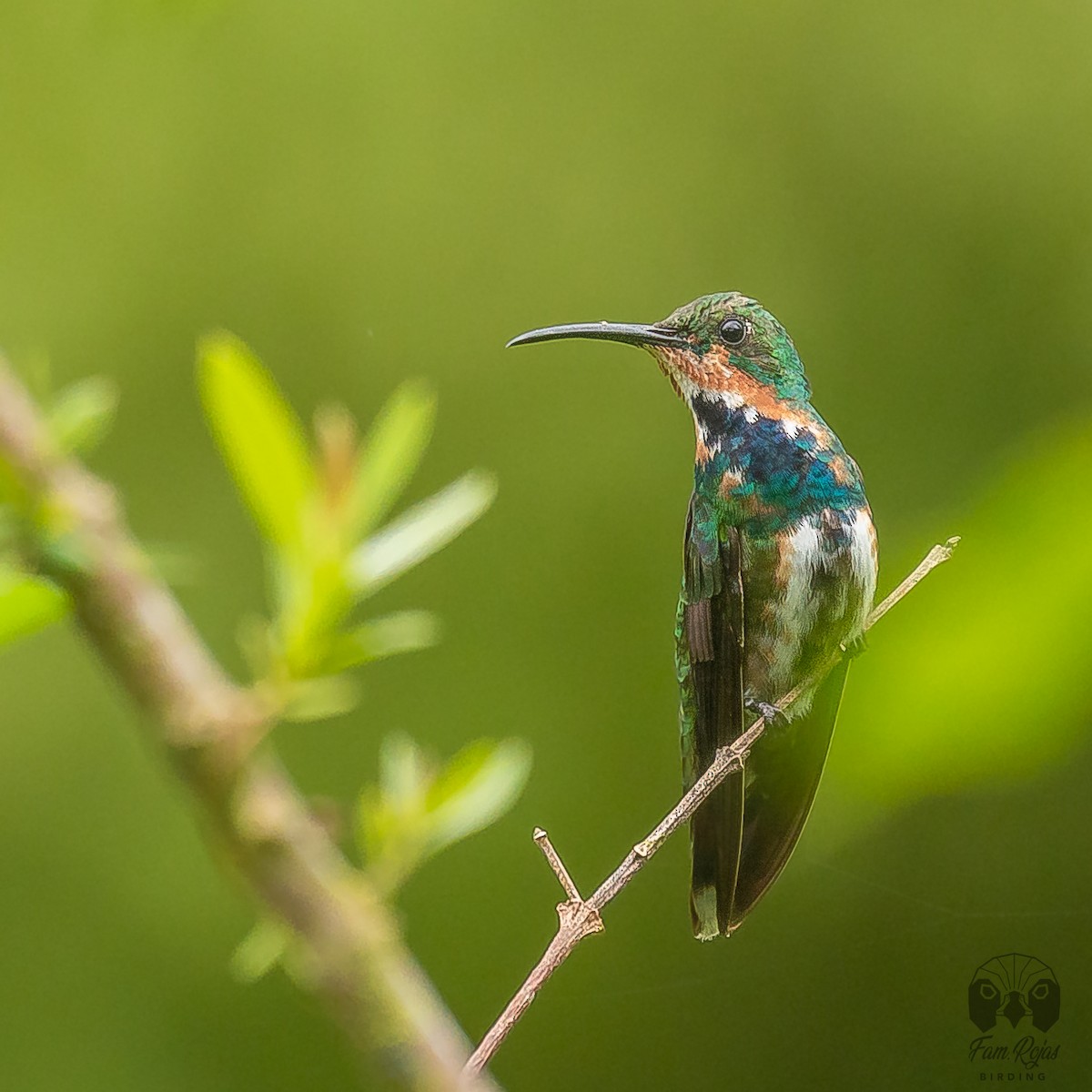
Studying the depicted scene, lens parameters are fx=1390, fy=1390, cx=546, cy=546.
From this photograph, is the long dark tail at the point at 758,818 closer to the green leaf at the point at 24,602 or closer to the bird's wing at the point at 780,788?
the bird's wing at the point at 780,788

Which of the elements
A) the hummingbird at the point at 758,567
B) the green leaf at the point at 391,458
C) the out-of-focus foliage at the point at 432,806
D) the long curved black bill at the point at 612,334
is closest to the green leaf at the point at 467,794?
the out-of-focus foliage at the point at 432,806

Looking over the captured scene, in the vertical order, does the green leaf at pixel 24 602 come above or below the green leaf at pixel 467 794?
above

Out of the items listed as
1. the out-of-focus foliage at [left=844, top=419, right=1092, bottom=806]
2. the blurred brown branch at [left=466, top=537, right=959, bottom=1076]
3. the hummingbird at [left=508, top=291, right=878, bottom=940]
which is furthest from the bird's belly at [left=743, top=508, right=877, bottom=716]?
the out-of-focus foliage at [left=844, top=419, right=1092, bottom=806]

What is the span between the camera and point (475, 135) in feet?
11.9

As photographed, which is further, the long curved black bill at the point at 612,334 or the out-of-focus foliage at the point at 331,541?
the long curved black bill at the point at 612,334

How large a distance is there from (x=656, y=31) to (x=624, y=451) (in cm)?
151

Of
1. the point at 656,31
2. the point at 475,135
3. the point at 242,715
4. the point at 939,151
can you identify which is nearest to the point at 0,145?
the point at 475,135

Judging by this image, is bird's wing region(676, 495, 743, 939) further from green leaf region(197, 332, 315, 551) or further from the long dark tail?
green leaf region(197, 332, 315, 551)

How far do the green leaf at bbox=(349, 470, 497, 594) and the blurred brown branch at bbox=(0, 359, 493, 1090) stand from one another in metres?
0.11

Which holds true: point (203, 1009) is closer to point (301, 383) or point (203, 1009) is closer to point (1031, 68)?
point (301, 383)

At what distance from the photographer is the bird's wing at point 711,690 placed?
3.16 ft

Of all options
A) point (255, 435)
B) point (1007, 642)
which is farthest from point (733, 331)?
point (255, 435)

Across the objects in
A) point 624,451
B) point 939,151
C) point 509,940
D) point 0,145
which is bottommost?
point 509,940

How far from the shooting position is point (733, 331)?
1229 mm
